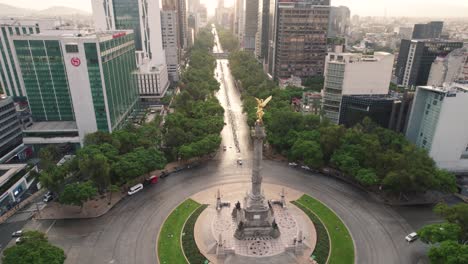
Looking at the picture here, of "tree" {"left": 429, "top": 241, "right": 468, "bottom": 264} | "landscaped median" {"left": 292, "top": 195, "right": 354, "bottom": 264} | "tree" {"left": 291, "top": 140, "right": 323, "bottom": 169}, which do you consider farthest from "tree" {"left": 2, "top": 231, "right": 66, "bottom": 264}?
"tree" {"left": 429, "top": 241, "right": 468, "bottom": 264}

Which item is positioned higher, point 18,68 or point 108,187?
point 18,68

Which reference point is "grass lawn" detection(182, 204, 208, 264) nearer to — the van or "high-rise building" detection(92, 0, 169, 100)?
the van

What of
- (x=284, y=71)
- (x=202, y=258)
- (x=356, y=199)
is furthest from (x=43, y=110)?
(x=284, y=71)

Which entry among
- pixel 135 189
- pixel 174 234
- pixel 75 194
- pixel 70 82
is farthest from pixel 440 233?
pixel 70 82

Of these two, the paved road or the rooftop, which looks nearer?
the paved road

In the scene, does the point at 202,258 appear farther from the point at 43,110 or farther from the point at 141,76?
the point at 141,76

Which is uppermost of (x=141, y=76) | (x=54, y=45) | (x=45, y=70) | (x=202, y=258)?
(x=54, y=45)

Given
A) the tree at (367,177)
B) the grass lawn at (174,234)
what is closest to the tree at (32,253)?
the grass lawn at (174,234)
